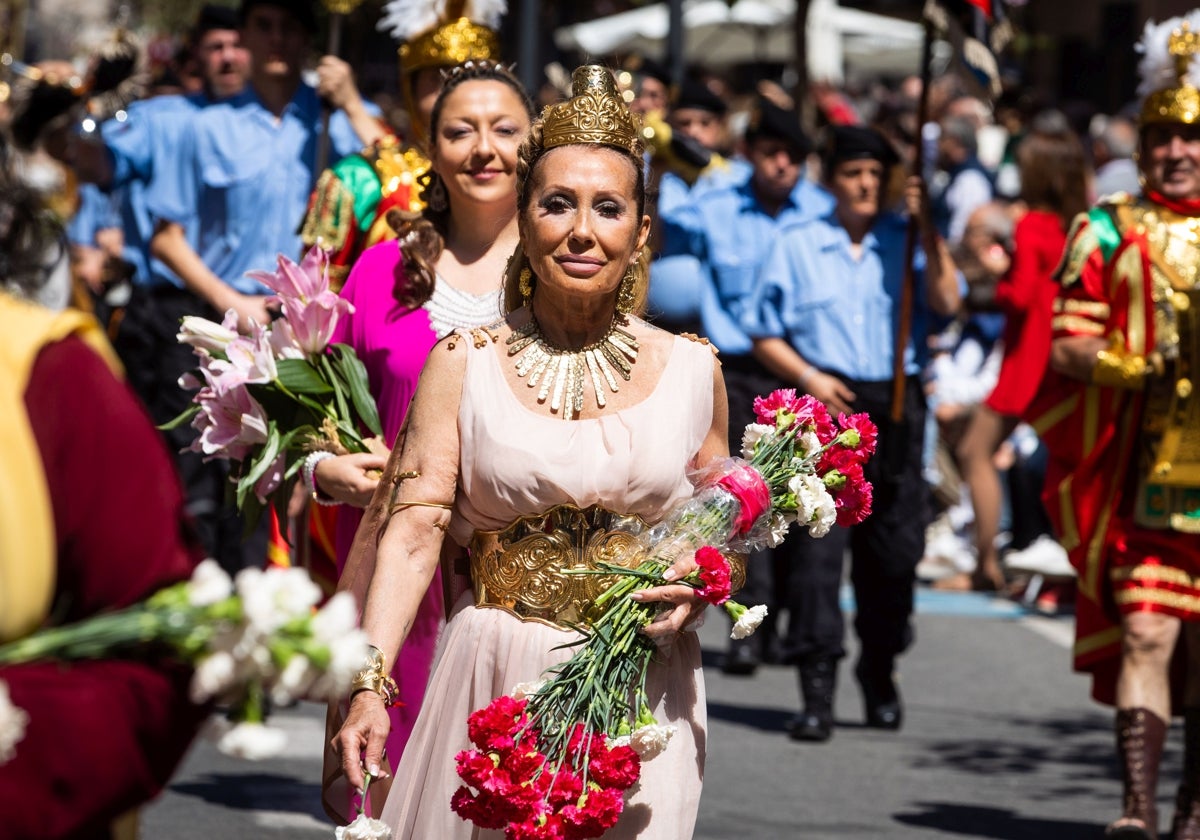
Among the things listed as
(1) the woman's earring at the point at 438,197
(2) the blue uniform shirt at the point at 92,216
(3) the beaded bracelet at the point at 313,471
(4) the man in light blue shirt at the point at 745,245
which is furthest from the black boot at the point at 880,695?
(2) the blue uniform shirt at the point at 92,216

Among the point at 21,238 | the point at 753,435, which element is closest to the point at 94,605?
the point at 21,238

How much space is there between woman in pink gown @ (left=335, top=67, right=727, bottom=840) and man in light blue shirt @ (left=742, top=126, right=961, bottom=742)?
494cm

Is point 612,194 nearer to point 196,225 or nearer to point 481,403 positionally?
point 481,403

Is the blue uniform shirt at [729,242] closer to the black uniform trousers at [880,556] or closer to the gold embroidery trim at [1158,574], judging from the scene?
the black uniform trousers at [880,556]

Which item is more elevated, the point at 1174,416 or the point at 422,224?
the point at 422,224

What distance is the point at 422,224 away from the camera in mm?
5375

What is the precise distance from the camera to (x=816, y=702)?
29.7ft

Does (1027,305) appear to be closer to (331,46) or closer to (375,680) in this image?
(331,46)

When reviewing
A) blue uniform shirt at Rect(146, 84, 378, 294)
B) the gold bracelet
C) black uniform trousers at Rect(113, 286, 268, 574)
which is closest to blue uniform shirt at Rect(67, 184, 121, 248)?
black uniform trousers at Rect(113, 286, 268, 574)

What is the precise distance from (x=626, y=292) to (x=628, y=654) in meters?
0.76

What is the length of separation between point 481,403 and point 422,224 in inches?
50.1

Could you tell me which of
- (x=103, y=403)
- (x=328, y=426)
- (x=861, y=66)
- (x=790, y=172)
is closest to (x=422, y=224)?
(x=328, y=426)

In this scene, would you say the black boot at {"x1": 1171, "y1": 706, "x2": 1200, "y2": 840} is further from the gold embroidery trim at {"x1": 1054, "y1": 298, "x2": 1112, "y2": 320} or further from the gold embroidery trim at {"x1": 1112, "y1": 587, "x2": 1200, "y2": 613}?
the gold embroidery trim at {"x1": 1054, "y1": 298, "x2": 1112, "y2": 320}

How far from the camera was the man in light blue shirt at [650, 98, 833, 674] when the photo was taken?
10539 mm
